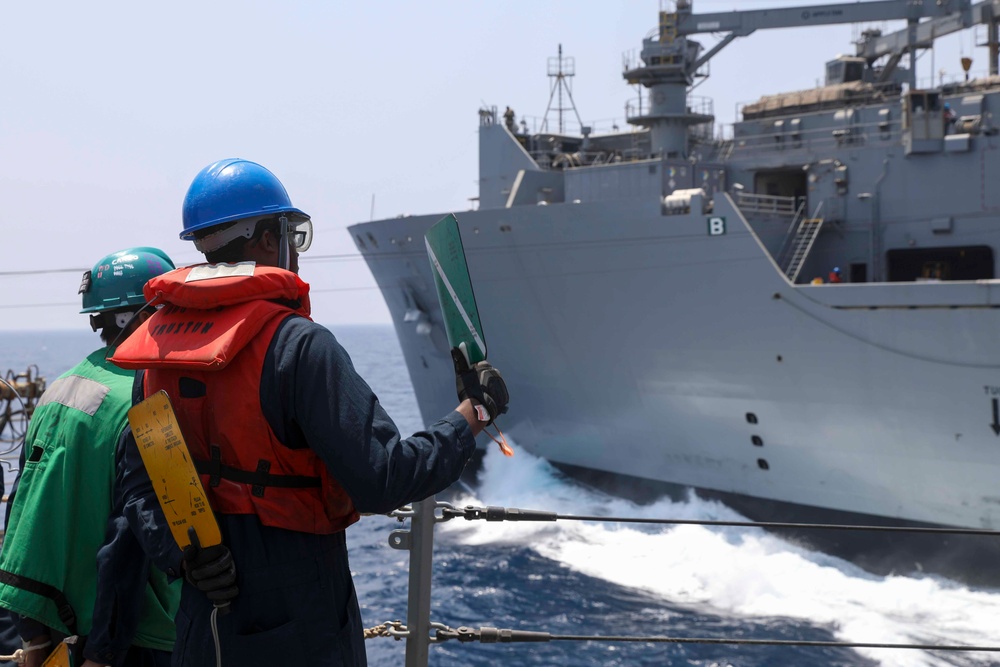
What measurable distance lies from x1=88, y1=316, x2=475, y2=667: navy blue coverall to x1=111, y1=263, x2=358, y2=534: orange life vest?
33mm

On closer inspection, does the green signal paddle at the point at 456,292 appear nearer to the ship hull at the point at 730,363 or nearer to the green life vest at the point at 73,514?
the green life vest at the point at 73,514

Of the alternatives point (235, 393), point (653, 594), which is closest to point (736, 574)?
point (653, 594)

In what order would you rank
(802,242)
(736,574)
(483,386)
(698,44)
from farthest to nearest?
(698,44) < (802,242) < (736,574) < (483,386)

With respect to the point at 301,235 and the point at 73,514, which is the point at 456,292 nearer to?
the point at 301,235

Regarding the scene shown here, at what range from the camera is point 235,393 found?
1.89 metres

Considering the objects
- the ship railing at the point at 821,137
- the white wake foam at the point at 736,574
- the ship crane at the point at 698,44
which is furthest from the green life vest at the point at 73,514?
the ship crane at the point at 698,44

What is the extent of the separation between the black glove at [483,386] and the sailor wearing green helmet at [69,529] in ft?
3.46

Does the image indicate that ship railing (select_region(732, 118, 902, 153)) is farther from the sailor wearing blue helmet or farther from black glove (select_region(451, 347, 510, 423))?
the sailor wearing blue helmet

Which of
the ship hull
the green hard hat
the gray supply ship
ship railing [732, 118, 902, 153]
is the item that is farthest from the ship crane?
the green hard hat

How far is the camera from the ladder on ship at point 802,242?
14.6 metres

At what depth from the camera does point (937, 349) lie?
Result: 12.1 metres

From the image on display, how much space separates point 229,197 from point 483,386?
75 centimetres

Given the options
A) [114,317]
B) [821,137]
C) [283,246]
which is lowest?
[114,317]

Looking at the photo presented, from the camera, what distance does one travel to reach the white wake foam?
38.3ft
